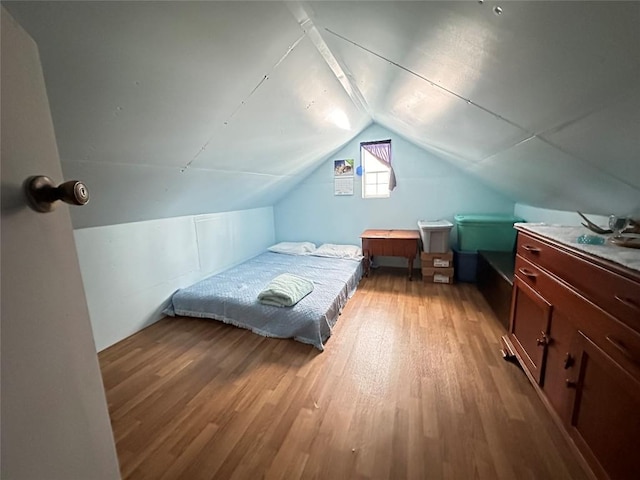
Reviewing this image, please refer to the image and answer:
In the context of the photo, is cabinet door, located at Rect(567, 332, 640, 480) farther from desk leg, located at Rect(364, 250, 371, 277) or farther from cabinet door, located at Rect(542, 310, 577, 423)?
desk leg, located at Rect(364, 250, 371, 277)

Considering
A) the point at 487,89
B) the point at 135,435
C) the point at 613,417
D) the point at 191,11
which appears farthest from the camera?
the point at 135,435

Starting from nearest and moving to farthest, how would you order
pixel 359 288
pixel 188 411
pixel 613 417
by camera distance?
1. pixel 613 417
2. pixel 188 411
3. pixel 359 288

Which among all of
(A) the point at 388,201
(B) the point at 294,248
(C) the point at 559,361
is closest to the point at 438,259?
(A) the point at 388,201

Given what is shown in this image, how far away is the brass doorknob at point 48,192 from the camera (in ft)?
1.46

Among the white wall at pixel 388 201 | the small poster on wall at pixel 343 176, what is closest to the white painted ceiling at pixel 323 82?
the white wall at pixel 388 201

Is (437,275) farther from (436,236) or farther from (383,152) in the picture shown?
(383,152)

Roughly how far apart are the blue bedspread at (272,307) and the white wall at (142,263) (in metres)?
0.18

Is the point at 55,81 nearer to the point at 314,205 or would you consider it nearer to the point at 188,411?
the point at 188,411

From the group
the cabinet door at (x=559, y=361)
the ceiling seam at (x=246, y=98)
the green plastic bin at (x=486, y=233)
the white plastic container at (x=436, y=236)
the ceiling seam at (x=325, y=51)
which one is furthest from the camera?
the white plastic container at (x=436, y=236)

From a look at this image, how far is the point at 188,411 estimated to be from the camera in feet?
5.09

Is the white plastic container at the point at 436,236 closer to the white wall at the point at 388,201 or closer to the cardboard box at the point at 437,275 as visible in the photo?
the cardboard box at the point at 437,275

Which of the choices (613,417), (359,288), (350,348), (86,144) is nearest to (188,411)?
(350,348)

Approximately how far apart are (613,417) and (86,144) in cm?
249

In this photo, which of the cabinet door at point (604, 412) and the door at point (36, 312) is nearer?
the door at point (36, 312)
